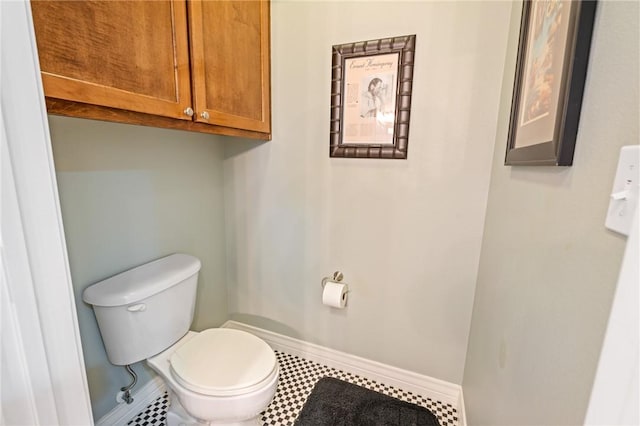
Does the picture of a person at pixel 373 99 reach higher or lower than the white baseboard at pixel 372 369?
higher

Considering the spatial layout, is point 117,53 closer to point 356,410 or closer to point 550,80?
point 550,80

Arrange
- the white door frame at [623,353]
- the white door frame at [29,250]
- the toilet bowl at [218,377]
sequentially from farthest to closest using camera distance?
the toilet bowl at [218,377] → the white door frame at [29,250] → the white door frame at [623,353]

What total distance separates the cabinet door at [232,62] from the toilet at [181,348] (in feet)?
2.44

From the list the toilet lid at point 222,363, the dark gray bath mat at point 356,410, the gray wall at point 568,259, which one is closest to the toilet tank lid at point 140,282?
the toilet lid at point 222,363

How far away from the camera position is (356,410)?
1.45 meters

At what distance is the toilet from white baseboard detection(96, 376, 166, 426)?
0.24 metres

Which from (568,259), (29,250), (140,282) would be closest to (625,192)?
(568,259)

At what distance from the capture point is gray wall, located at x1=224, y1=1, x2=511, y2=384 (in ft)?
4.08

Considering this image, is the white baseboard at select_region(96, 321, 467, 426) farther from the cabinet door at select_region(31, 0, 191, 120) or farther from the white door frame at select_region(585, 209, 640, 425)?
the cabinet door at select_region(31, 0, 191, 120)

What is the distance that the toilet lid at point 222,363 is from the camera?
42.1 inches

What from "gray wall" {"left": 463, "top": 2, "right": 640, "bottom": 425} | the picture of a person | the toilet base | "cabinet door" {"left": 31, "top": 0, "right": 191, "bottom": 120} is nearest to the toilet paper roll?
the toilet base

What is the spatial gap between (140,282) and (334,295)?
0.91 m

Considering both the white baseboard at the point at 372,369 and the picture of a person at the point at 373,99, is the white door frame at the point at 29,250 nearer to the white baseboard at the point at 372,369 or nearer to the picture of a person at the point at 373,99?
the picture of a person at the point at 373,99

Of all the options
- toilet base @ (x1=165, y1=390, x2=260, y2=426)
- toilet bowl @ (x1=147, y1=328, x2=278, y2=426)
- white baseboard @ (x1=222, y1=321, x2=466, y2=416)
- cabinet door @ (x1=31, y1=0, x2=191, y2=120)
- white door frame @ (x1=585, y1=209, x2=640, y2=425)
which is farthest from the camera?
white baseboard @ (x1=222, y1=321, x2=466, y2=416)
